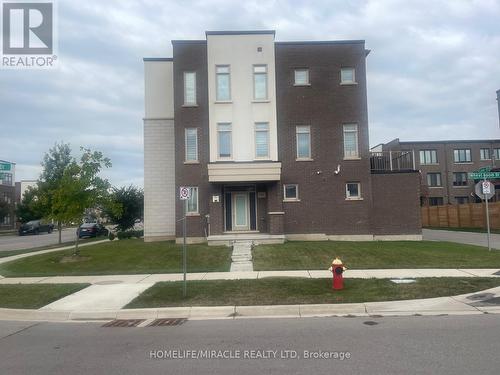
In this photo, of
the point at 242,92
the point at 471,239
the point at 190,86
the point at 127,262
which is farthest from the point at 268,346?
the point at 471,239

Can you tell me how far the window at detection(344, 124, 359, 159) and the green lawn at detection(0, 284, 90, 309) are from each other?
14.3 meters

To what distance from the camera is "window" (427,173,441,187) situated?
55406 millimetres

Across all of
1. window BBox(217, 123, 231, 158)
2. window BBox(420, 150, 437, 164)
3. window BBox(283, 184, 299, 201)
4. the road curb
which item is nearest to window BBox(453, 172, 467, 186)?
window BBox(420, 150, 437, 164)

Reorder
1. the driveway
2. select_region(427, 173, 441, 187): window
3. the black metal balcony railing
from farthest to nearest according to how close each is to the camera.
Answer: select_region(427, 173, 441, 187): window → the black metal balcony railing → the driveway

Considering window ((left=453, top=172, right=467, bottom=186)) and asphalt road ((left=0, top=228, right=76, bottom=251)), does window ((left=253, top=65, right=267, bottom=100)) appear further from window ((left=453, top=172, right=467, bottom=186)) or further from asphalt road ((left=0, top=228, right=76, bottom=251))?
window ((left=453, top=172, right=467, bottom=186))

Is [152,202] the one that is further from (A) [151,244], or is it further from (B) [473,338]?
(B) [473,338]

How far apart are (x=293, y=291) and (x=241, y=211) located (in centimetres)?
1207

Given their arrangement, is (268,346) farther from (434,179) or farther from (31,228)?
(434,179)

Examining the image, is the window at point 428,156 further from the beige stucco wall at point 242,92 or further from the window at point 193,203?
the window at point 193,203

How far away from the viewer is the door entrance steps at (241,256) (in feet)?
50.2

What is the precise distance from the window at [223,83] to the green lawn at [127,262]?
7.37 meters

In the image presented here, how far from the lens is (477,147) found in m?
56.0

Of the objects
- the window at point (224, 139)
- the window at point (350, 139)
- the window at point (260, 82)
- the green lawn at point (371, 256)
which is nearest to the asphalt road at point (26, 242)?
the window at point (224, 139)

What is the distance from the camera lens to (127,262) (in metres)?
17.2
